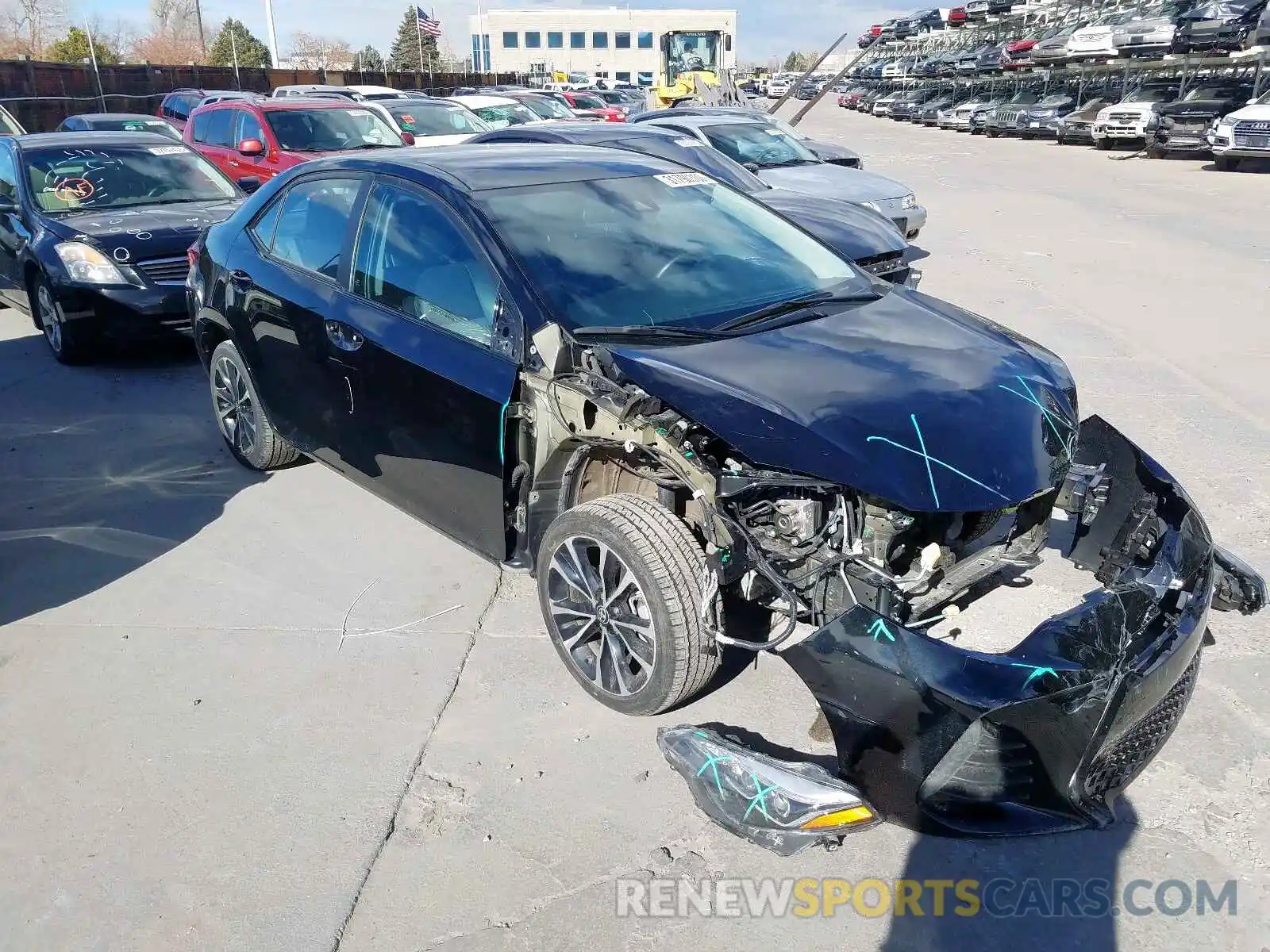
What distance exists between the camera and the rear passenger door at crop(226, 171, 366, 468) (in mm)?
4250

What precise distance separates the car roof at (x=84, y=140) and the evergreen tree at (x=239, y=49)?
55117mm

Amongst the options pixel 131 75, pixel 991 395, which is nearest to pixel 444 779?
pixel 991 395

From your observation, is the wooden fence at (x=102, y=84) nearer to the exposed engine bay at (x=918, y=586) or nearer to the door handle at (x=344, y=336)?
the door handle at (x=344, y=336)

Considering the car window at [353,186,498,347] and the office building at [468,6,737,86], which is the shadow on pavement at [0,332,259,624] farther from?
the office building at [468,6,737,86]

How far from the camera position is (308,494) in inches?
208

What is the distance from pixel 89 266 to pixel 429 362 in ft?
16.0

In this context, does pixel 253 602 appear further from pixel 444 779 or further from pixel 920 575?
pixel 920 575

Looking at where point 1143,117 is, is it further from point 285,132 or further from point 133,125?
point 133,125

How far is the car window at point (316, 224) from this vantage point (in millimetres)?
4277

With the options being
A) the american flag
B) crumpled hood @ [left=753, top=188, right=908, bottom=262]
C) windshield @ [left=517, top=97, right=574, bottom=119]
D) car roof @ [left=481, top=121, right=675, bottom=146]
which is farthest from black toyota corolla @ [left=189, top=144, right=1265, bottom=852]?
the american flag

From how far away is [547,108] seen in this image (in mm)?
22484

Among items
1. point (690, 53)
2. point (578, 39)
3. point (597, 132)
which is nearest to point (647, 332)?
point (597, 132)

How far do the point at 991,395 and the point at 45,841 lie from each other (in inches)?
124

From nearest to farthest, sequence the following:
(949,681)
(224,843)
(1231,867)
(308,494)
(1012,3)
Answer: (949,681)
(1231,867)
(224,843)
(308,494)
(1012,3)
